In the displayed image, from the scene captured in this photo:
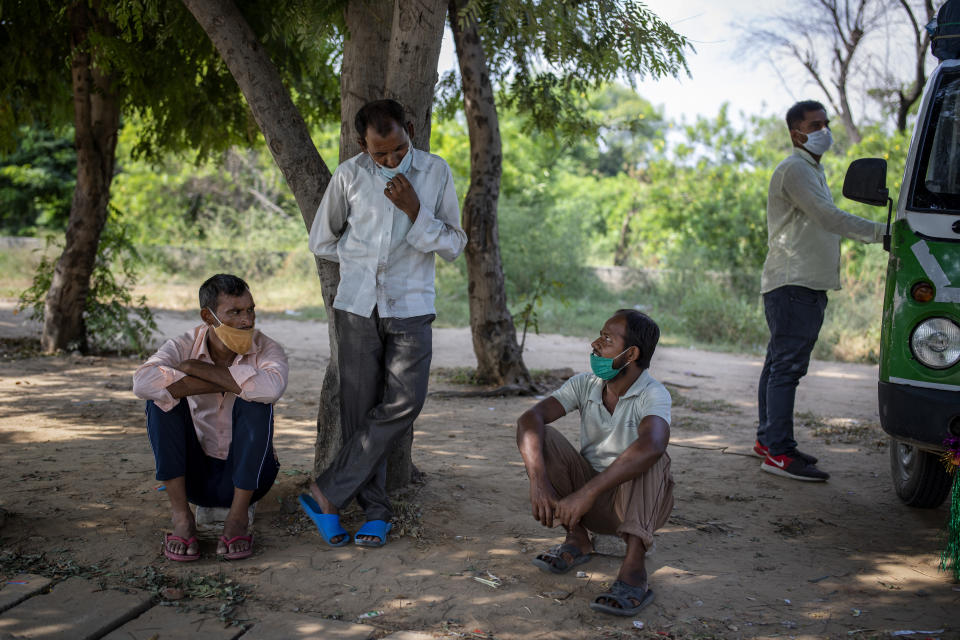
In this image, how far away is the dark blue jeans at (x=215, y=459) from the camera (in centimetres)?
344

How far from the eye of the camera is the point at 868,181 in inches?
166

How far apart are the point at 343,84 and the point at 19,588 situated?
264cm

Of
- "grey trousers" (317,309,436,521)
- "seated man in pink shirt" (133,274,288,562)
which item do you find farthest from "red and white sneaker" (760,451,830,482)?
"seated man in pink shirt" (133,274,288,562)

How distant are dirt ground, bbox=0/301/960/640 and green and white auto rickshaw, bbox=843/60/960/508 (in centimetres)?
57

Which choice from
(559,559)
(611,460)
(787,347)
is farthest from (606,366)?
(787,347)

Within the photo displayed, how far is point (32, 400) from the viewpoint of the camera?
659 centimetres

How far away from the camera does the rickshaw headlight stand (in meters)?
3.67

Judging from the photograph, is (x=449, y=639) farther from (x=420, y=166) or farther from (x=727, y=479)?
(x=727, y=479)

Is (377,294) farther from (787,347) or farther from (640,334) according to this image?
(787,347)

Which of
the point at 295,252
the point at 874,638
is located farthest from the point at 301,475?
the point at 295,252

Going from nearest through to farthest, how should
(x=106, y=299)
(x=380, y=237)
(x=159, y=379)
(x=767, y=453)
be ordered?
1. (x=159, y=379)
2. (x=380, y=237)
3. (x=767, y=453)
4. (x=106, y=299)

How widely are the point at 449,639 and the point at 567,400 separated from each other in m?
1.10

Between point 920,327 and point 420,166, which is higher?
point 420,166

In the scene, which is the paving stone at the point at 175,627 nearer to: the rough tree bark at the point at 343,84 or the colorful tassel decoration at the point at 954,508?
the rough tree bark at the point at 343,84
